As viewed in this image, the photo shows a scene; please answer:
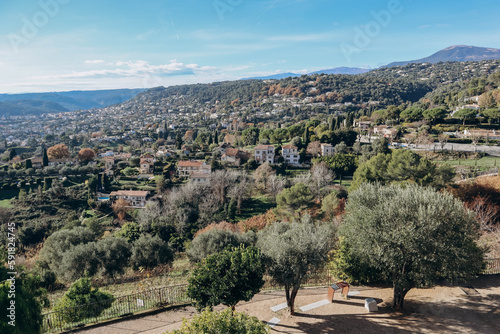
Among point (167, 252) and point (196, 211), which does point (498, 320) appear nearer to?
point (167, 252)

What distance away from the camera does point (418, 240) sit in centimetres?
811

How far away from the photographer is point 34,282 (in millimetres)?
7281

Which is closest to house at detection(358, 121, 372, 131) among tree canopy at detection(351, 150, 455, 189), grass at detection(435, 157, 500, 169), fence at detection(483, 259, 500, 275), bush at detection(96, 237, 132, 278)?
grass at detection(435, 157, 500, 169)

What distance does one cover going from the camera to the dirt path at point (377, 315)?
8.20m

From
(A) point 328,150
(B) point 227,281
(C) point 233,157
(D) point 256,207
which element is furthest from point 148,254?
(A) point 328,150

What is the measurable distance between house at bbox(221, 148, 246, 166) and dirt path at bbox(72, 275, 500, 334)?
3410 centimetres

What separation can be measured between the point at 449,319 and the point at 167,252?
14116 mm

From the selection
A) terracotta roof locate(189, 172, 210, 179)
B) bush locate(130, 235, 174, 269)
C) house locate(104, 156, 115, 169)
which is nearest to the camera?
bush locate(130, 235, 174, 269)

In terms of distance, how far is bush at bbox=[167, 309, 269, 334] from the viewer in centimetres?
537

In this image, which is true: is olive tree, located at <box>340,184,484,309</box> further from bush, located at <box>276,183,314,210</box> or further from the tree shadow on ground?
bush, located at <box>276,183,314,210</box>

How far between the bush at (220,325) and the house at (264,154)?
3686 cm

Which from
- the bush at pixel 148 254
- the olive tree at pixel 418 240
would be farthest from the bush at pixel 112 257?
the olive tree at pixel 418 240

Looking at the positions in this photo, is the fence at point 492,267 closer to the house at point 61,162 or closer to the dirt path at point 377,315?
the dirt path at point 377,315

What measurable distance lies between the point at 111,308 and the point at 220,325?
596 cm
